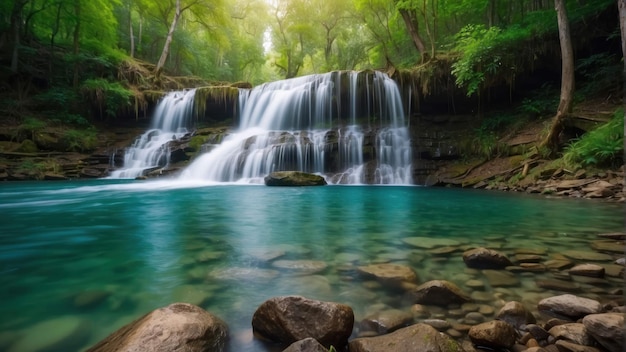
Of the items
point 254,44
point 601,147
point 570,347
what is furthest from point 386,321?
point 254,44

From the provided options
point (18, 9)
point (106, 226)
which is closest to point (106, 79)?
point (18, 9)

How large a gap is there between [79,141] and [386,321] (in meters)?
17.8

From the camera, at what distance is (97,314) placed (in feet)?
6.42

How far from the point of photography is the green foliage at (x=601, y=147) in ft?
24.3

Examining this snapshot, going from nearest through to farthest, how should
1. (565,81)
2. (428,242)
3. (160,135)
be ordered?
(428,242) < (565,81) < (160,135)

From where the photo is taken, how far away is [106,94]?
659 inches

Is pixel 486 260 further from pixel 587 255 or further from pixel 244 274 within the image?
pixel 244 274

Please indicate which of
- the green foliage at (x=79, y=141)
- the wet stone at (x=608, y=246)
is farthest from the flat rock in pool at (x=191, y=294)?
the green foliage at (x=79, y=141)

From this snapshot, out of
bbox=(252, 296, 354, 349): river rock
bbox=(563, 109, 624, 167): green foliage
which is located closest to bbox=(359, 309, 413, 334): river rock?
bbox=(252, 296, 354, 349): river rock

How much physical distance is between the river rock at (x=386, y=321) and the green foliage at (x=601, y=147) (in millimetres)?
8421

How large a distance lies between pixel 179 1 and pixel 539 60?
21.0 metres

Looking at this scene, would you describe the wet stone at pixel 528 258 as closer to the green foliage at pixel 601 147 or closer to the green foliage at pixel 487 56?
the green foliage at pixel 601 147

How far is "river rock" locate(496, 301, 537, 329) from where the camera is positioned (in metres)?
1.75

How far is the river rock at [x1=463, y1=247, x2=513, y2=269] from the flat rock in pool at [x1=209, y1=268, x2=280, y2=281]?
1.73 m
